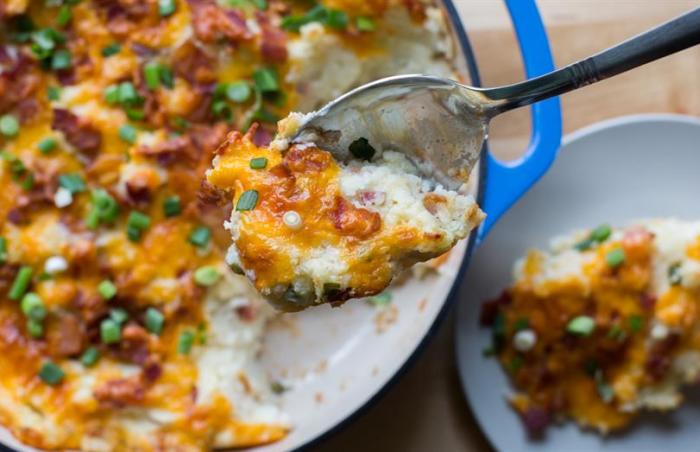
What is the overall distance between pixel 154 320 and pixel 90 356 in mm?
197

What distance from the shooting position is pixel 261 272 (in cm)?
137

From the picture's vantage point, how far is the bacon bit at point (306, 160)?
4.63ft

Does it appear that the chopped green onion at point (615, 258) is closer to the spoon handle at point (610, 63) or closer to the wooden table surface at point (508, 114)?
the wooden table surface at point (508, 114)

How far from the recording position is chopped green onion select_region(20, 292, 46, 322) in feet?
6.93

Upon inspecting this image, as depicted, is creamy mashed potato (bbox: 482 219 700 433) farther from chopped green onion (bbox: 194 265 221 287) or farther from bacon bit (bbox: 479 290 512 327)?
chopped green onion (bbox: 194 265 221 287)

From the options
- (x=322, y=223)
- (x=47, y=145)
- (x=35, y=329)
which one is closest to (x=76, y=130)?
(x=47, y=145)

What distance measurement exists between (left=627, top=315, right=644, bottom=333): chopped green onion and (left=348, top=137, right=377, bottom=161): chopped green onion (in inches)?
40.9

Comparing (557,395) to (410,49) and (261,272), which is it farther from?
(261,272)

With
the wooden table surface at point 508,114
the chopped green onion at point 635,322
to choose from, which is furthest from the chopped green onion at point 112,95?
the chopped green onion at point 635,322

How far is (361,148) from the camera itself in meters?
1.50

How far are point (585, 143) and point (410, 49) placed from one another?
0.56 meters

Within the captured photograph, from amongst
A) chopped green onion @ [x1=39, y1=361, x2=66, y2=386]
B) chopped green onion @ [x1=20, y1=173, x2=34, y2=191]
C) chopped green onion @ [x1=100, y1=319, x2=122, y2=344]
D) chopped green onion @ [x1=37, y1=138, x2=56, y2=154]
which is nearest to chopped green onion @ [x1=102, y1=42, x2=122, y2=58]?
chopped green onion @ [x1=37, y1=138, x2=56, y2=154]

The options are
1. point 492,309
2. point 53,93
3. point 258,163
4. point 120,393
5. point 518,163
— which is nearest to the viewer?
point 258,163

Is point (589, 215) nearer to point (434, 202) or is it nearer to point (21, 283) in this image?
point (434, 202)
